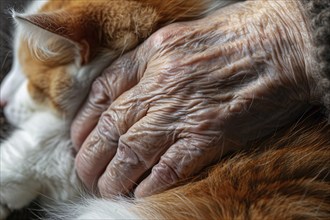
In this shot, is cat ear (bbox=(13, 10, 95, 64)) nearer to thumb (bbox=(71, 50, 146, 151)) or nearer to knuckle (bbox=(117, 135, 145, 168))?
thumb (bbox=(71, 50, 146, 151))

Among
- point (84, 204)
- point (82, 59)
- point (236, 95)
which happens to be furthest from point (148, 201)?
point (82, 59)

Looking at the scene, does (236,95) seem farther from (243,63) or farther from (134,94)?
(134,94)

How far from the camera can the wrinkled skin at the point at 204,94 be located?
38.4 inches

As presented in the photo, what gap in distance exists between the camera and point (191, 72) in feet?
3.33

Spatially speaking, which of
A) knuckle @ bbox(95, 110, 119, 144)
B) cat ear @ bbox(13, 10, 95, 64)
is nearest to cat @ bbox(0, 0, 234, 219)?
cat ear @ bbox(13, 10, 95, 64)

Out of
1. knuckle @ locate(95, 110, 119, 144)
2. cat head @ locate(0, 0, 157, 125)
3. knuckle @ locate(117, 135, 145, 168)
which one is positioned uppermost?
cat head @ locate(0, 0, 157, 125)

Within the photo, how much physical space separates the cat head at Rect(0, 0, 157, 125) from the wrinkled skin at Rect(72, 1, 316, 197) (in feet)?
0.23

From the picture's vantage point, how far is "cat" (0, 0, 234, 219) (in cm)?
111

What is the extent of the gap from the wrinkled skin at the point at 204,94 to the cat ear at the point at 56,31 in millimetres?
115

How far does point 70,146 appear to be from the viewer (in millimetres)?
1233

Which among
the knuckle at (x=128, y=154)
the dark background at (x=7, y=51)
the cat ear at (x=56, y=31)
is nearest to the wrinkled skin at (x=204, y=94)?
the knuckle at (x=128, y=154)

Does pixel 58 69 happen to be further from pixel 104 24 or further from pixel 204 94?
pixel 204 94

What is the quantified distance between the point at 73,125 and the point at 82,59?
159 mm

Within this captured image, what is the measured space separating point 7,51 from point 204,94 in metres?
0.58
